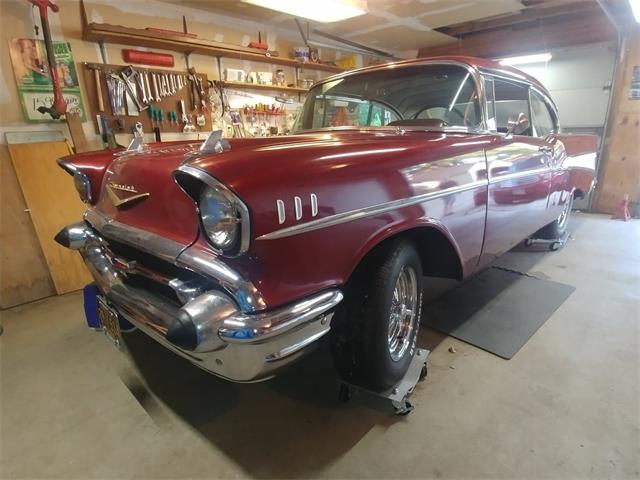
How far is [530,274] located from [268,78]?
361 centimetres

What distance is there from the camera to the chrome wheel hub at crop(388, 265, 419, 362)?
1713 mm

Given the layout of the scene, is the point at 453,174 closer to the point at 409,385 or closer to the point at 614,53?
the point at 409,385

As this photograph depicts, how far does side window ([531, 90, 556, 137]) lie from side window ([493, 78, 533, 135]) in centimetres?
18

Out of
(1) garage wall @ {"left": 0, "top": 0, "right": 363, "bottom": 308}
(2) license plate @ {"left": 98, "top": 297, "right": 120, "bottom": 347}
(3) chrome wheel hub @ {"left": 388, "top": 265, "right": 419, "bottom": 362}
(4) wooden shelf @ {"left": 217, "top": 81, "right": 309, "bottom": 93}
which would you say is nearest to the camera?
(2) license plate @ {"left": 98, "top": 297, "right": 120, "bottom": 347}

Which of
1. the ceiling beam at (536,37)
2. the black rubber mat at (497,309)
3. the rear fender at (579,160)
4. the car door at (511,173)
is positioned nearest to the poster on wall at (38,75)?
the car door at (511,173)

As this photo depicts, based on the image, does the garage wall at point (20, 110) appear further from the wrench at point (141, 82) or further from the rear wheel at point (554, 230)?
the rear wheel at point (554, 230)

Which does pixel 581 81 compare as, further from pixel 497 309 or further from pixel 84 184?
pixel 84 184

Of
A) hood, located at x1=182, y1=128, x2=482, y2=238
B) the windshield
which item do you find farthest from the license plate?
the windshield

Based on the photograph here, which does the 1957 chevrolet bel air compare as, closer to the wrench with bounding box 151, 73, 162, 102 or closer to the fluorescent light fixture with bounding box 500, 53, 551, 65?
the wrench with bounding box 151, 73, 162, 102

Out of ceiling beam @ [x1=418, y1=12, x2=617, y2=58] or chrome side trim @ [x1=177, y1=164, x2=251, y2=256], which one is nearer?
chrome side trim @ [x1=177, y1=164, x2=251, y2=256]

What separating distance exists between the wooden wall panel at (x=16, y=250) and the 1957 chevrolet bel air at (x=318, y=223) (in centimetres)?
158

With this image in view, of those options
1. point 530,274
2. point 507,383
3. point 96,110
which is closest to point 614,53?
point 530,274

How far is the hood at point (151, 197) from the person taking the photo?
1.24 metres

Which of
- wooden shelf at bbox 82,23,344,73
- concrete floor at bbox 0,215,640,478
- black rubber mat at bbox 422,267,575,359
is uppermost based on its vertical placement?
wooden shelf at bbox 82,23,344,73
